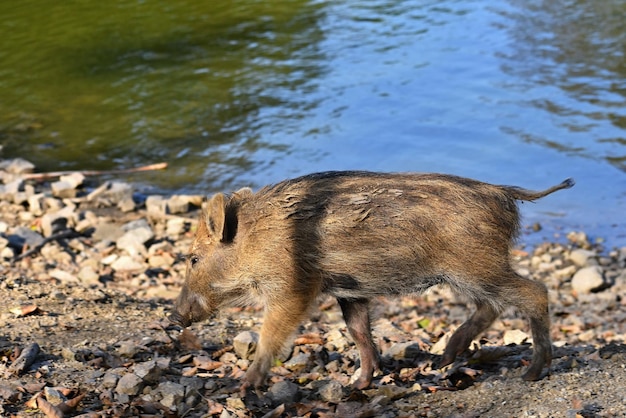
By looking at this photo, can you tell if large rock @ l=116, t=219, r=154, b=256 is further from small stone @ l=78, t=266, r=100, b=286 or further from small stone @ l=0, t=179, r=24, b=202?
small stone @ l=0, t=179, r=24, b=202

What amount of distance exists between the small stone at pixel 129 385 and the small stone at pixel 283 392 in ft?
2.25

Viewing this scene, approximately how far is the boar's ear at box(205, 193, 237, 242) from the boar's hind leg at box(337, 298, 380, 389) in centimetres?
75

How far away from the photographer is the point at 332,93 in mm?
13109

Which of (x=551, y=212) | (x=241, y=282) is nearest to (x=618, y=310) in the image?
(x=551, y=212)

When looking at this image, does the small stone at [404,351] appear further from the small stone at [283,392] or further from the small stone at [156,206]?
the small stone at [156,206]

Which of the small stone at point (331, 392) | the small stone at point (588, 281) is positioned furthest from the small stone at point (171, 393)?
the small stone at point (588, 281)

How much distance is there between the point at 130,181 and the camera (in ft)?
36.1

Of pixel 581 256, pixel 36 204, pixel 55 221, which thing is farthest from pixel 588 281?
pixel 36 204

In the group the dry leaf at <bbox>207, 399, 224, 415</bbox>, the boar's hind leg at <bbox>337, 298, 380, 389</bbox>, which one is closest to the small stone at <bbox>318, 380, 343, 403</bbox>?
the boar's hind leg at <bbox>337, 298, 380, 389</bbox>

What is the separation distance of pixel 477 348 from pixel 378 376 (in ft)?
2.42

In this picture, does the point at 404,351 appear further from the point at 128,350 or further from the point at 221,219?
the point at 128,350

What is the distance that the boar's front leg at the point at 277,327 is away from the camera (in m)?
5.10

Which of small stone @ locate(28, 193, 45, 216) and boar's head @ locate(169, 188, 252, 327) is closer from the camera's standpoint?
boar's head @ locate(169, 188, 252, 327)

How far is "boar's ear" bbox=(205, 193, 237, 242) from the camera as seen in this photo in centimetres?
523
